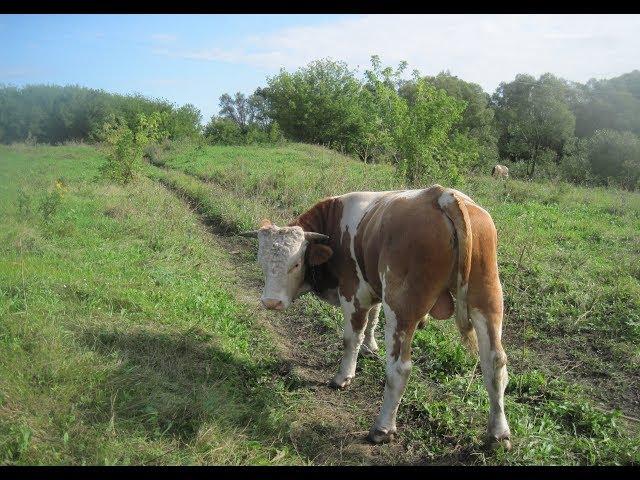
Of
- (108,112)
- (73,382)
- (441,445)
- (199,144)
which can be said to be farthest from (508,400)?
(199,144)

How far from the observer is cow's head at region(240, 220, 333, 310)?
5.50 metres

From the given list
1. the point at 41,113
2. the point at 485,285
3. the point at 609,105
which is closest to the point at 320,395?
the point at 485,285

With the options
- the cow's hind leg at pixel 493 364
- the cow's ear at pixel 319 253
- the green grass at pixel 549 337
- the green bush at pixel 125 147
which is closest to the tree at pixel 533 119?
the green grass at pixel 549 337

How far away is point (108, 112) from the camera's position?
584 inches

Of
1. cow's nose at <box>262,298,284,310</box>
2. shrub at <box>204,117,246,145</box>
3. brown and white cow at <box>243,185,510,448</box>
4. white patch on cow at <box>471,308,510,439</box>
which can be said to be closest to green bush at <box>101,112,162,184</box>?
cow's nose at <box>262,298,284,310</box>

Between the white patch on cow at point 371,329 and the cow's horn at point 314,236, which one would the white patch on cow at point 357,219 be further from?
the white patch on cow at point 371,329

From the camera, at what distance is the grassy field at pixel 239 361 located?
391 cm

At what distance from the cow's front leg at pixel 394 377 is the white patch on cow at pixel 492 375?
1.71ft

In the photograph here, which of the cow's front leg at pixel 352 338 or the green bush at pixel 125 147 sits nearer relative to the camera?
the cow's front leg at pixel 352 338

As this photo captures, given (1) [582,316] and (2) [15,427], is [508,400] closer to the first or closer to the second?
(1) [582,316]

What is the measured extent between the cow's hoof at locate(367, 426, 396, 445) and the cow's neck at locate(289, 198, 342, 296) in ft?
6.65

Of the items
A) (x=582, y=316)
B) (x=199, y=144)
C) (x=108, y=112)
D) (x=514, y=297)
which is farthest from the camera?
(x=199, y=144)
